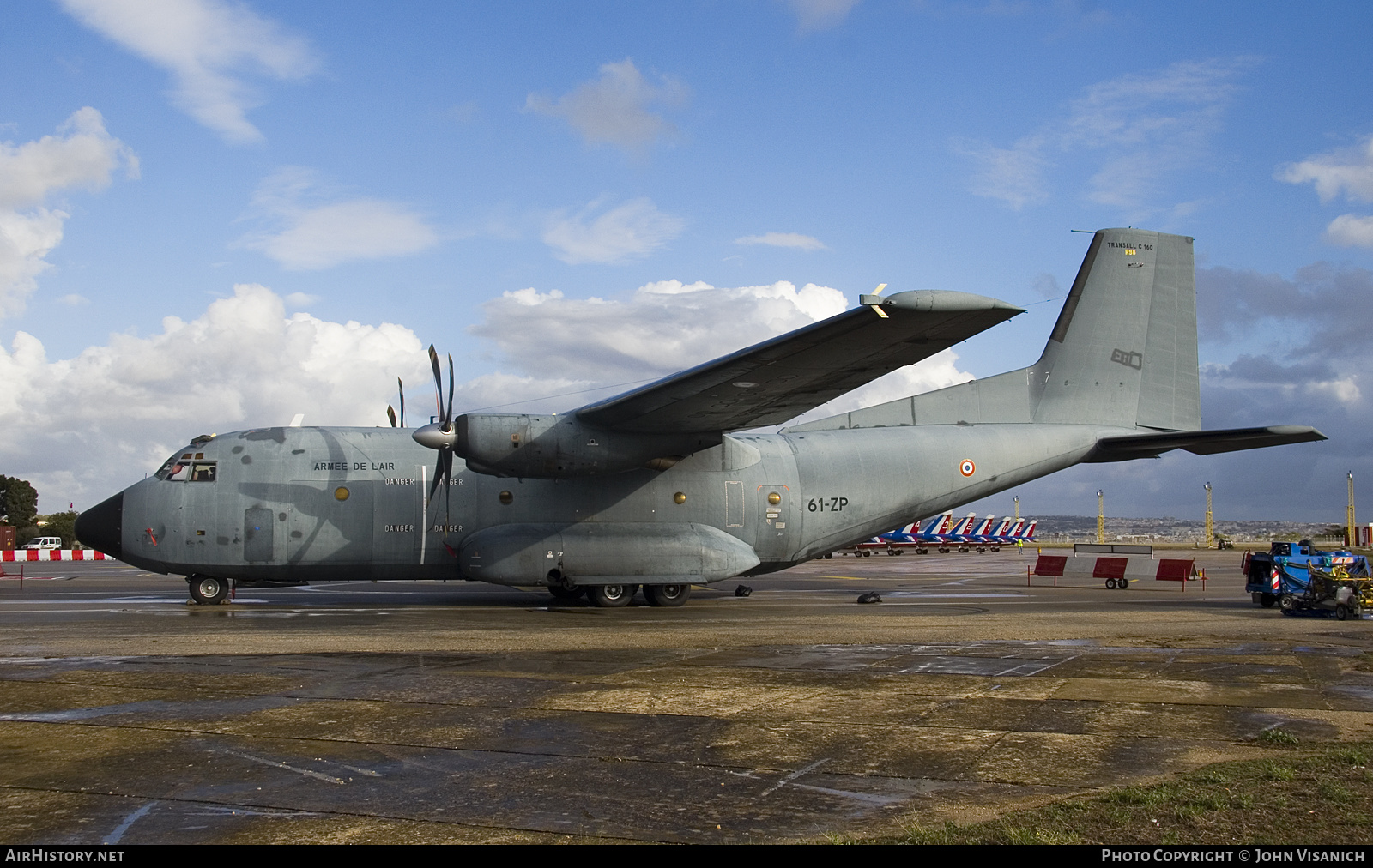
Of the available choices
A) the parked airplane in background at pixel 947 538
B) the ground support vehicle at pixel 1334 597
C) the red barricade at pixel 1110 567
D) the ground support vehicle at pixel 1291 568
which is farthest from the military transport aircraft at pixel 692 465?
the parked airplane in background at pixel 947 538

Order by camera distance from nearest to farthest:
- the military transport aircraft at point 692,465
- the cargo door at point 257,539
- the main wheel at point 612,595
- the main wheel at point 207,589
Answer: the military transport aircraft at point 692,465, the cargo door at point 257,539, the main wheel at point 207,589, the main wheel at point 612,595

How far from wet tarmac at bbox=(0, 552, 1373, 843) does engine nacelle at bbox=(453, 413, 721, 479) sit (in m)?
3.04

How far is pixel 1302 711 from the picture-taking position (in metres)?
8.53

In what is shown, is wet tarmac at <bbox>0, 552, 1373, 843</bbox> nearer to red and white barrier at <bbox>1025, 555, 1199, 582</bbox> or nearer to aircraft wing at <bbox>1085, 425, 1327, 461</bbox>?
aircraft wing at <bbox>1085, 425, 1327, 461</bbox>

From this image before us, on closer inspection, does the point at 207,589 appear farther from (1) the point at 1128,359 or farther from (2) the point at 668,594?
(1) the point at 1128,359

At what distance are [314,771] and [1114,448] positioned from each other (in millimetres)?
20686

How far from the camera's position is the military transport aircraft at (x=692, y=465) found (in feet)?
59.4

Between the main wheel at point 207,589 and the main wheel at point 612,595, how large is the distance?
311 inches

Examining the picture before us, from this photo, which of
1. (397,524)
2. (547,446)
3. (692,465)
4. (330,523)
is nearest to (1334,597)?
(692,465)

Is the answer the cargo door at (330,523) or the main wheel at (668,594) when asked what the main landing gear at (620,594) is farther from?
the cargo door at (330,523)

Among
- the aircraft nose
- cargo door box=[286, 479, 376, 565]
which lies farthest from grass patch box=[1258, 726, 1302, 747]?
the aircraft nose

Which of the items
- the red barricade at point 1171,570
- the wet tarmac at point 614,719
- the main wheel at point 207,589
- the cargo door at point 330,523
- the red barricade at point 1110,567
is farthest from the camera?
the red barricade at point 1110,567

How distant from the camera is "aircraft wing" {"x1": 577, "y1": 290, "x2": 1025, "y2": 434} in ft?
45.0
